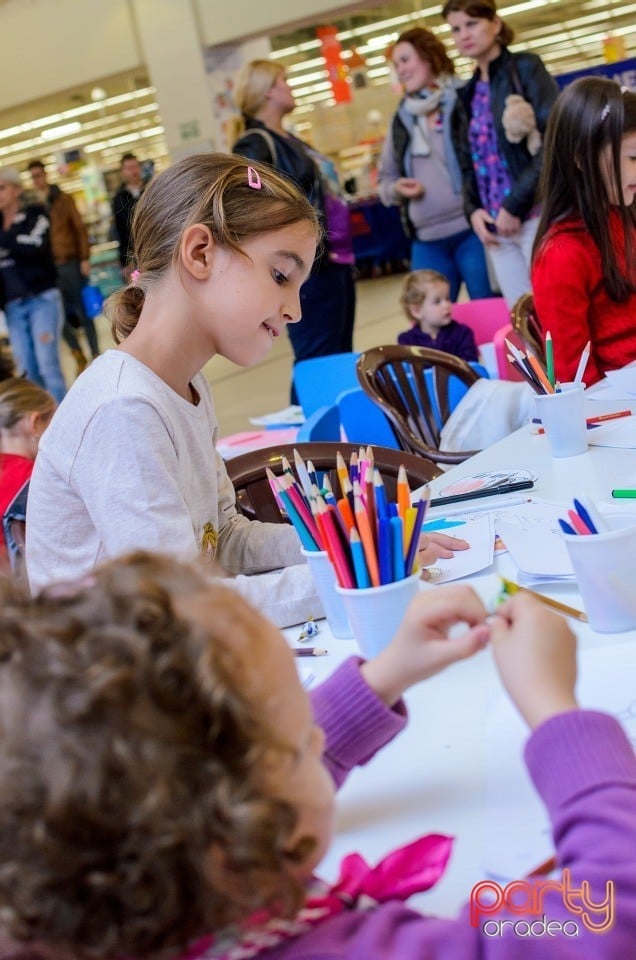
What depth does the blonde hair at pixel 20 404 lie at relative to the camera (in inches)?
106

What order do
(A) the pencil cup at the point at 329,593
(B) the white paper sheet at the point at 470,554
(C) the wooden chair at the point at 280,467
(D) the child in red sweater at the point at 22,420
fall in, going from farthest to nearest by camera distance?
1. (D) the child in red sweater at the point at 22,420
2. (C) the wooden chair at the point at 280,467
3. (B) the white paper sheet at the point at 470,554
4. (A) the pencil cup at the point at 329,593

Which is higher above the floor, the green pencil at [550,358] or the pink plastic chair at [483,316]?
the green pencil at [550,358]

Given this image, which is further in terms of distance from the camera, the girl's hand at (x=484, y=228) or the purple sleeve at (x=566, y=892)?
the girl's hand at (x=484, y=228)

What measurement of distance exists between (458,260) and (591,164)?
232cm

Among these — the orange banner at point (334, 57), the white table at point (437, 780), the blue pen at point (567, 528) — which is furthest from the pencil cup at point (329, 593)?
the orange banner at point (334, 57)

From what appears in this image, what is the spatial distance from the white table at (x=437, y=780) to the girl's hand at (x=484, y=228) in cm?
322

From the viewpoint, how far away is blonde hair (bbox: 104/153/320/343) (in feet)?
4.55

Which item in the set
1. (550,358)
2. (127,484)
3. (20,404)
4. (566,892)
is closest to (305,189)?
(20,404)

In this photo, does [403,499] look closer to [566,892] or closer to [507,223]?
[566,892]

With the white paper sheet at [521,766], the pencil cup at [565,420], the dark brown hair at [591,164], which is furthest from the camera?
the dark brown hair at [591,164]

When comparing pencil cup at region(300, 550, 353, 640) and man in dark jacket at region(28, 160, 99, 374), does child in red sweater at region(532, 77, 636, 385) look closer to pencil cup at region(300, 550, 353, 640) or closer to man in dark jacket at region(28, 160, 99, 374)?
pencil cup at region(300, 550, 353, 640)

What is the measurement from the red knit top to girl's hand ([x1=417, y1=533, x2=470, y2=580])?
1.10 meters

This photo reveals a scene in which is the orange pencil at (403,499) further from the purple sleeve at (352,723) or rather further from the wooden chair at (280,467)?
the wooden chair at (280,467)

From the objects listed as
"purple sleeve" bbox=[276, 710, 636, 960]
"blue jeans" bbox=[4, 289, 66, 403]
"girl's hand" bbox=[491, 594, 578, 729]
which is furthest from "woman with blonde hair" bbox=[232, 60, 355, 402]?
"purple sleeve" bbox=[276, 710, 636, 960]
